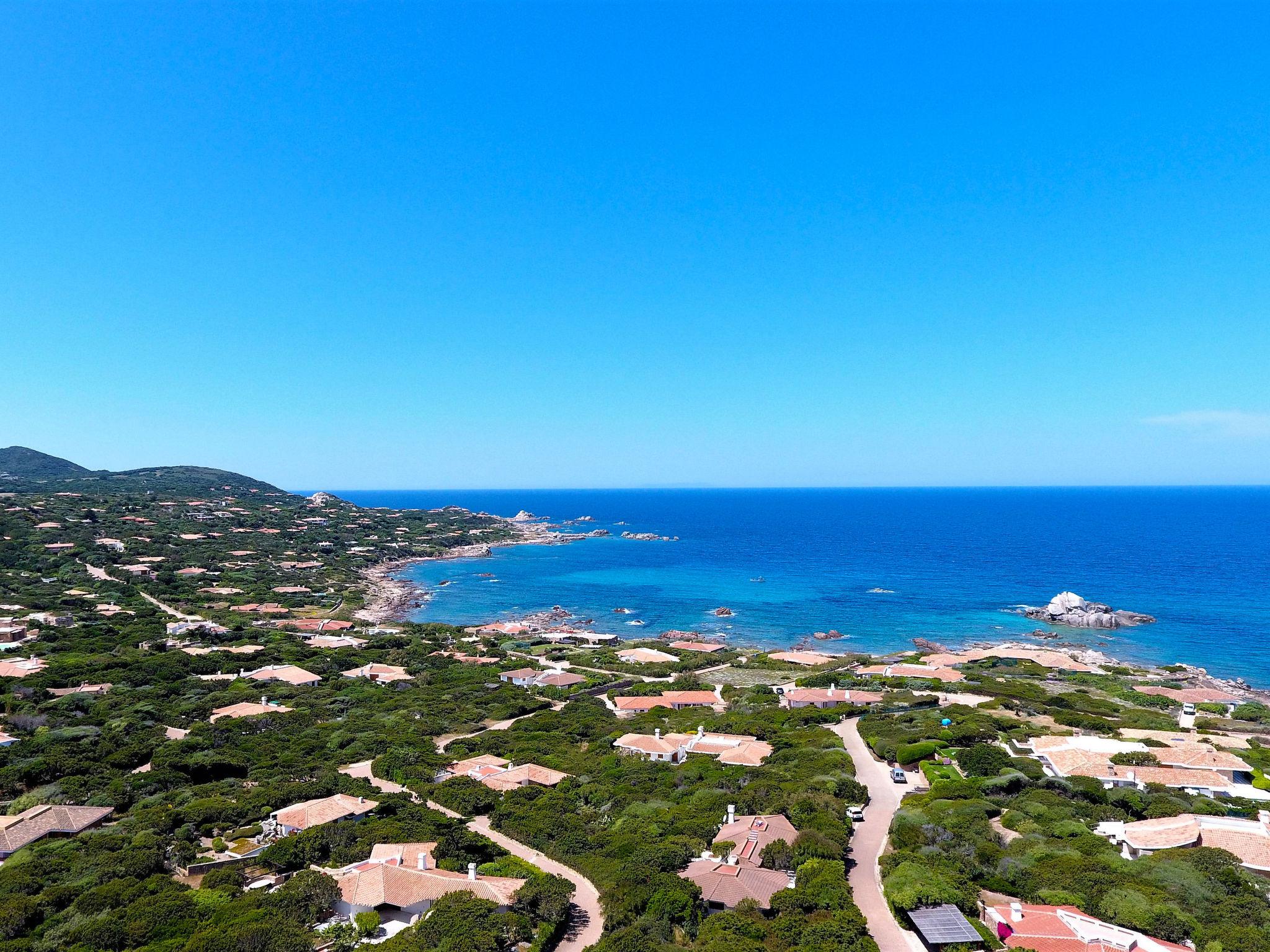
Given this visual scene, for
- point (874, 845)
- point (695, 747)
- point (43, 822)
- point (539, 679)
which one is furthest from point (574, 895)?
point (539, 679)

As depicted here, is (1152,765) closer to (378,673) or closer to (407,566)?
(378,673)

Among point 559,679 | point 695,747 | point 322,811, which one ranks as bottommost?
point 559,679

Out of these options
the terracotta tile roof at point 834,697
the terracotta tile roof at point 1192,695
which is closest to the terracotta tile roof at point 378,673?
the terracotta tile roof at point 834,697

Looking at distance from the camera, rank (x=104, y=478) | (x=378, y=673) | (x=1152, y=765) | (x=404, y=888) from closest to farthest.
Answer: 1. (x=404, y=888)
2. (x=1152, y=765)
3. (x=378, y=673)
4. (x=104, y=478)

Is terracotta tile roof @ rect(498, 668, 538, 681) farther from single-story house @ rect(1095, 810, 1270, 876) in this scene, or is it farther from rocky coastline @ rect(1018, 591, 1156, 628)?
rocky coastline @ rect(1018, 591, 1156, 628)

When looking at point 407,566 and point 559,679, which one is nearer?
point 559,679

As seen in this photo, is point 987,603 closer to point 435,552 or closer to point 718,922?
point 718,922

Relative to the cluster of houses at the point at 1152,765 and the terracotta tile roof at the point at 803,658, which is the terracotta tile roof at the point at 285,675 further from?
the cluster of houses at the point at 1152,765

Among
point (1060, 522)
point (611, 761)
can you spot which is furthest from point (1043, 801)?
point (1060, 522)

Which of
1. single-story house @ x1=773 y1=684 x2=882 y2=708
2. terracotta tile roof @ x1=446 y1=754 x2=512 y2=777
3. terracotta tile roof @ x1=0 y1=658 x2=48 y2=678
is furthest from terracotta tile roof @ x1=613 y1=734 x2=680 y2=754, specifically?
terracotta tile roof @ x1=0 y1=658 x2=48 y2=678
